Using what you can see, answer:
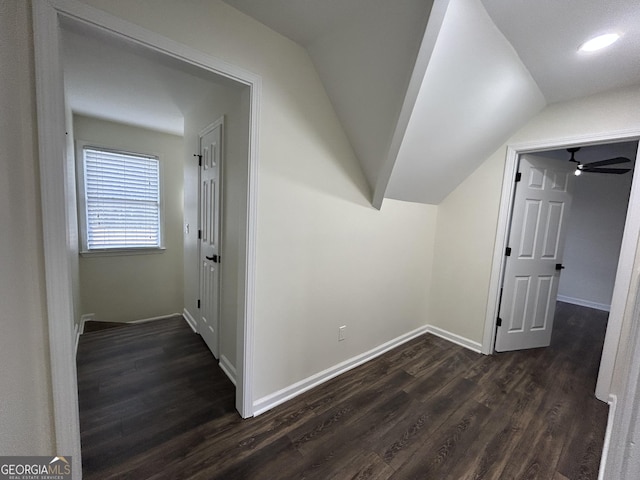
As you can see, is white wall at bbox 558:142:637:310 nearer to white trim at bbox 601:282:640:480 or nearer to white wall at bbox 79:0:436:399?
white wall at bbox 79:0:436:399

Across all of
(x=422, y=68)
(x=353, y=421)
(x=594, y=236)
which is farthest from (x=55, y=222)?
(x=594, y=236)

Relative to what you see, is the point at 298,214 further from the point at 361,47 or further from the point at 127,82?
the point at 127,82

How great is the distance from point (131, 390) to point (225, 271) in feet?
3.62

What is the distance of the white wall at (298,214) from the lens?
1.47 meters

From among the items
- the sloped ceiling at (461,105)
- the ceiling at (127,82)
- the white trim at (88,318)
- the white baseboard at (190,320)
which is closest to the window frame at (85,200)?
the ceiling at (127,82)

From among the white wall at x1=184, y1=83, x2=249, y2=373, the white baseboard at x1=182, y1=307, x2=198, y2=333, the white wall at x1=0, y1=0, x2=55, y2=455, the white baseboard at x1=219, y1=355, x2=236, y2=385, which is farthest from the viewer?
the white baseboard at x1=182, y1=307, x2=198, y2=333

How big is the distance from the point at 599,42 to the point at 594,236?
170 inches

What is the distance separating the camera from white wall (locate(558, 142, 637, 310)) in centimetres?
425

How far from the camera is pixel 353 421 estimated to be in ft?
5.95

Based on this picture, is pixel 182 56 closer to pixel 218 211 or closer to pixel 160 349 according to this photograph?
pixel 218 211

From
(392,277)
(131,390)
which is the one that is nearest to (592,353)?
(392,277)

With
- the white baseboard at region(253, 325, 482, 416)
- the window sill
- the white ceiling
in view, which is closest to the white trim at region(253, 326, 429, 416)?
the white baseboard at region(253, 325, 482, 416)

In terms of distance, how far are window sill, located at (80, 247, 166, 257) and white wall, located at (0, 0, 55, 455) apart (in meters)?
2.66

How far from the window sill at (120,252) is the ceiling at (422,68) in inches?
69.8
